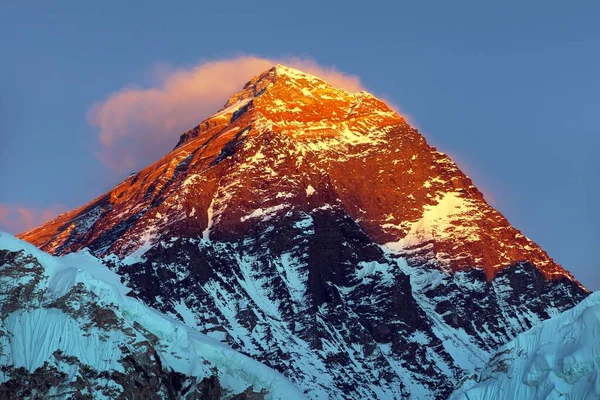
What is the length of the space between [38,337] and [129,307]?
57.3 ft

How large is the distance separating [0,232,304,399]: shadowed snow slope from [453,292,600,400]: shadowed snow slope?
115ft

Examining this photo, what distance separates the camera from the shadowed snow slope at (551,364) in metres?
163

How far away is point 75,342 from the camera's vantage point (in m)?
178

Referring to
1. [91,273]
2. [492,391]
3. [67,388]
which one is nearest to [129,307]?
[91,273]

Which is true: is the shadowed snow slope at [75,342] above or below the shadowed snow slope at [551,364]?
above

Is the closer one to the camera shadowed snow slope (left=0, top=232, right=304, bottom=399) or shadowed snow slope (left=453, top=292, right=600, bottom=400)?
shadowed snow slope (left=453, top=292, right=600, bottom=400)

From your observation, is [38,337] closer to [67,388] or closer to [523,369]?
[67,388]

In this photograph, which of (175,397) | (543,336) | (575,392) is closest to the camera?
(575,392)

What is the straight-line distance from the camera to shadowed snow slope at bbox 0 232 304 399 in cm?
17212

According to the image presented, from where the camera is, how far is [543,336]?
569ft

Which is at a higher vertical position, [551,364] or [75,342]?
[75,342]

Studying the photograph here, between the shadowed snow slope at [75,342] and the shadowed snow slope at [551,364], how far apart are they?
35.1 m

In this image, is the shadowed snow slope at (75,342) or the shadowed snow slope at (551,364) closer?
the shadowed snow slope at (551,364)

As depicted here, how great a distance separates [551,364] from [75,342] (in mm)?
53359
